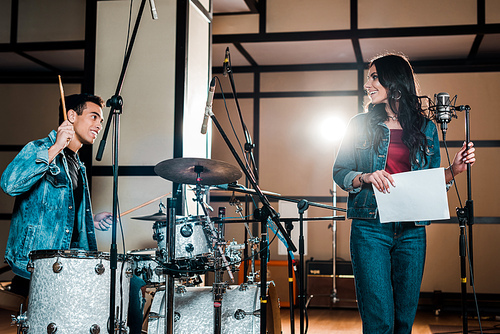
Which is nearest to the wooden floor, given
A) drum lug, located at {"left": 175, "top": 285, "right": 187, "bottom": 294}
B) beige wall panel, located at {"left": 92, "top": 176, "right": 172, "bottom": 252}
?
beige wall panel, located at {"left": 92, "top": 176, "right": 172, "bottom": 252}

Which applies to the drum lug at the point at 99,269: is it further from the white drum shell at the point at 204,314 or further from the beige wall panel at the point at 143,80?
the beige wall panel at the point at 143,80

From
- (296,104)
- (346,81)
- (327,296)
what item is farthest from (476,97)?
(327,296)

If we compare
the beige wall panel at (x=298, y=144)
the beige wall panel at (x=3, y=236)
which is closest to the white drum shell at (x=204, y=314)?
→ the beige wall panel at (x=298, y=144)

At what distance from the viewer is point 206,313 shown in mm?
3381

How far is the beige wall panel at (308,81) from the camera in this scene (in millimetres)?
7656

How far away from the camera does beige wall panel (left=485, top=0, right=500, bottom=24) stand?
20.1 ft

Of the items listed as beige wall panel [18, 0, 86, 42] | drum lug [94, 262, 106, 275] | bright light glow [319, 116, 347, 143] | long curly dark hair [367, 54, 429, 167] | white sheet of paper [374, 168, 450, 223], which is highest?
beige wall panel [18, 0, 86, 42]

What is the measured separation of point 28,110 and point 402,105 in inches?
272

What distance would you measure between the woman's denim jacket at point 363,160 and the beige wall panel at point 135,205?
7.88ft

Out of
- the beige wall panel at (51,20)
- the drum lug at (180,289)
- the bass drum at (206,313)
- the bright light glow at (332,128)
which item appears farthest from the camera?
the bright light glow at (332,128)

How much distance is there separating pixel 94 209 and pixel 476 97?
5.20 m

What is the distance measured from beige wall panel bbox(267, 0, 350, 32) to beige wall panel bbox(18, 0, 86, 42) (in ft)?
7.33

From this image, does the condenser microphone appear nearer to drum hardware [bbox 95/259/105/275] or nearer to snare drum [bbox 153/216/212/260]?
snare drum [bbox 153/216/212/260]

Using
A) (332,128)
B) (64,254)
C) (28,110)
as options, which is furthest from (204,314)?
(28,110)
